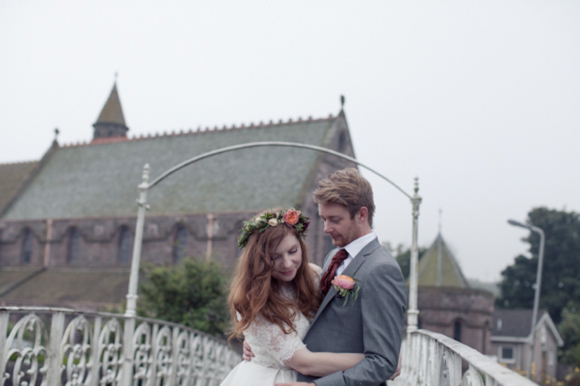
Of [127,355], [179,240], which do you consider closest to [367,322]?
[127,355]

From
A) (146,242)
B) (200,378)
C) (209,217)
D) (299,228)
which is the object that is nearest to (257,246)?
(299,228)

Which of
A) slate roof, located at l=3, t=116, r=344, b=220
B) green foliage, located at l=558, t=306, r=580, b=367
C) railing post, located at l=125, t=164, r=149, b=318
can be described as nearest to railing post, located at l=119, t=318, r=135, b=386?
railing post, located at l=125, t=164, r=149, b=318

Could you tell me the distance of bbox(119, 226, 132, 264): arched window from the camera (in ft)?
121

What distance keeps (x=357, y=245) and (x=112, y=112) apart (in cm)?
5184

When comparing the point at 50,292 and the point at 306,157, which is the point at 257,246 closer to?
the point at 306,157

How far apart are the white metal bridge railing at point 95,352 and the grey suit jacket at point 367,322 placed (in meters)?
3.17

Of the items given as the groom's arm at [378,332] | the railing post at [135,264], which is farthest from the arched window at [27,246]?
the groom's arm at [378,332]

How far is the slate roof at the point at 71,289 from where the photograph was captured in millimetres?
32312

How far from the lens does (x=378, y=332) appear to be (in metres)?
3.56

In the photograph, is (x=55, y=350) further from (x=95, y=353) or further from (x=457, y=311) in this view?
(x=457, y=311)

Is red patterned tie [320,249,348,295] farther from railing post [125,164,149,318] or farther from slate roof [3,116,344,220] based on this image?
slate roof [3,116,344,220]

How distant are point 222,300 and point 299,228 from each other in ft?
62.6

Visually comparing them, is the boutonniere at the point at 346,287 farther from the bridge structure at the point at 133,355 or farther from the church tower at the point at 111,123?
the church tower at the point at 111,123

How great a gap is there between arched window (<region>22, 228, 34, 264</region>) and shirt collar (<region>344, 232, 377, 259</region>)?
A: 39.9 meters
